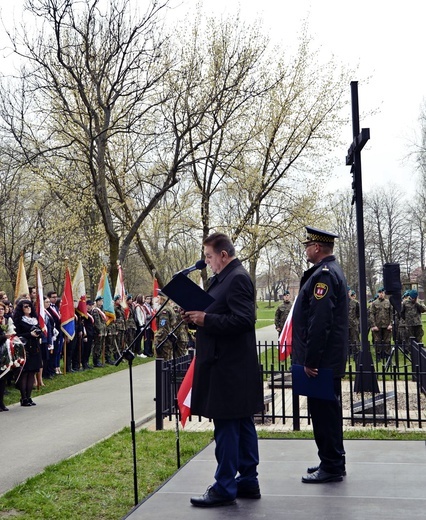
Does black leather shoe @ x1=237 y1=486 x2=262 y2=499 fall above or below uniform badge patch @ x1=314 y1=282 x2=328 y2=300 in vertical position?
below

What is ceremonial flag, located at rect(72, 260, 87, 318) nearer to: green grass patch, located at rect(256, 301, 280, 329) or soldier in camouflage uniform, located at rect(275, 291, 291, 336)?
soldier in camouflage uniform, located at rect(275, 291, 291, 336)

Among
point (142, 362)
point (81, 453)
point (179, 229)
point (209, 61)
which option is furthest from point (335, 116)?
point (81, 453)

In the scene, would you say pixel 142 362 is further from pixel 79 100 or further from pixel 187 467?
pixel 187 467

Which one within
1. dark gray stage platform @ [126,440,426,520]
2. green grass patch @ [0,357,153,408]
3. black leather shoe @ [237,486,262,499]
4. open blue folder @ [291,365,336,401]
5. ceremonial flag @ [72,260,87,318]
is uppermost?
ceremonial flag @ [72,260,87,318]

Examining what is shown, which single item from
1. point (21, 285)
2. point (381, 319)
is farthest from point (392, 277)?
point (21, 285)

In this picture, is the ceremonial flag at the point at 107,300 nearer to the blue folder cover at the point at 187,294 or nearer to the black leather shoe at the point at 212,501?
the blue folder cover at the point at 187,294

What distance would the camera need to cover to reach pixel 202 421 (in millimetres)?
10078

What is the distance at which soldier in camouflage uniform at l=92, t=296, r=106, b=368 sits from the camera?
64.3ft

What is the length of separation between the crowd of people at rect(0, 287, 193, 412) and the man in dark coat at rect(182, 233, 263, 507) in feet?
1.98

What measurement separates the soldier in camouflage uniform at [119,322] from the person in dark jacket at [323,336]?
52.9 feet

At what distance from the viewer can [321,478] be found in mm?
5594

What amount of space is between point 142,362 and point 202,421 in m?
11.3

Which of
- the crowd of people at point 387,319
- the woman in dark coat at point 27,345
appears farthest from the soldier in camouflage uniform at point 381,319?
the woman in dark coat at point 27,345

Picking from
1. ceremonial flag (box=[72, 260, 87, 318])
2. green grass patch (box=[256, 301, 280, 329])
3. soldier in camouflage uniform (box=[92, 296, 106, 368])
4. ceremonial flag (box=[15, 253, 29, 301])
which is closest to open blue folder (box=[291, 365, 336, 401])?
ceremonial flag (box=[15, 253, 29, 301])
